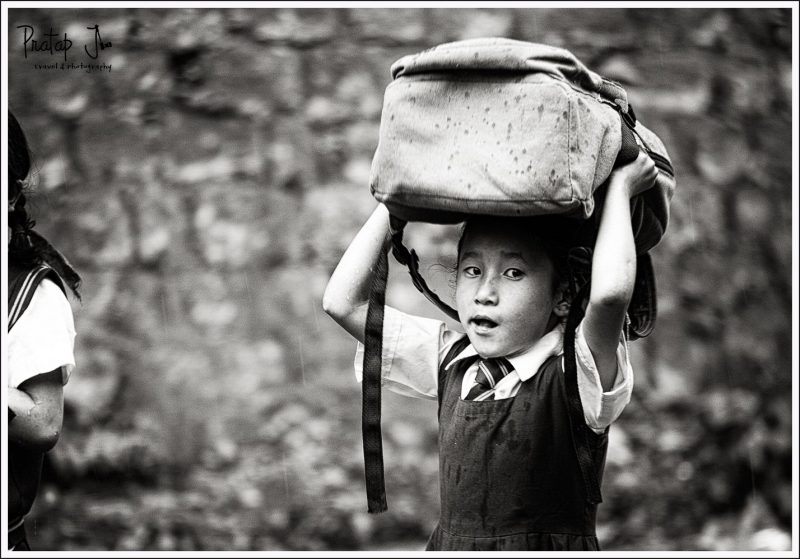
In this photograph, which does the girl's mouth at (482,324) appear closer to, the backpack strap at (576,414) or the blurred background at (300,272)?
the backpack strap at (576,414)

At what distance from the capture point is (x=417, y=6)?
4355 millimetres

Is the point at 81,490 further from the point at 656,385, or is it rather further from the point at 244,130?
the point at 656,385

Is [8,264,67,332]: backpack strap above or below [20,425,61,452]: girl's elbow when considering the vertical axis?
above

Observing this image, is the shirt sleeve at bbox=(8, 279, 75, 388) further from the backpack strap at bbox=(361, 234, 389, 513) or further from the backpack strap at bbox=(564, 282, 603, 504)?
the backpack strap at bbox=(564, 282, 603, 504)

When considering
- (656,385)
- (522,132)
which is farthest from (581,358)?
(656,385)

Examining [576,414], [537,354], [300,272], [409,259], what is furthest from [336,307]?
[300,272]

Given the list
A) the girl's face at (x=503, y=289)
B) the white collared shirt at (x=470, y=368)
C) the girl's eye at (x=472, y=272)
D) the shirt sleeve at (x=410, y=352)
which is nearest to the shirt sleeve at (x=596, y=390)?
the white collared shirt at (x=470, y=368)

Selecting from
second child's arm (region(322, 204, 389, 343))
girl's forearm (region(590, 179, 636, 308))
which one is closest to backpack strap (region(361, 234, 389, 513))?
second child's arm (region(322, 204, 389, 343))

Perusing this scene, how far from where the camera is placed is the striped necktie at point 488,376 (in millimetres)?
1921

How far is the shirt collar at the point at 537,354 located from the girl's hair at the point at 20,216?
105 cm

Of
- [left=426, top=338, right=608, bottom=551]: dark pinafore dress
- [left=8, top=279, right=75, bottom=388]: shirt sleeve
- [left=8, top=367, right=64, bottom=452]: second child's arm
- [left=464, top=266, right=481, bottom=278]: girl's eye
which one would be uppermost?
[left=464, top=266, right=481, bottom=278]: girl's eye

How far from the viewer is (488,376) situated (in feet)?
6.32

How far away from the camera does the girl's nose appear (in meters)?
1.86

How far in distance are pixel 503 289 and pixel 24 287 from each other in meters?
1.04
